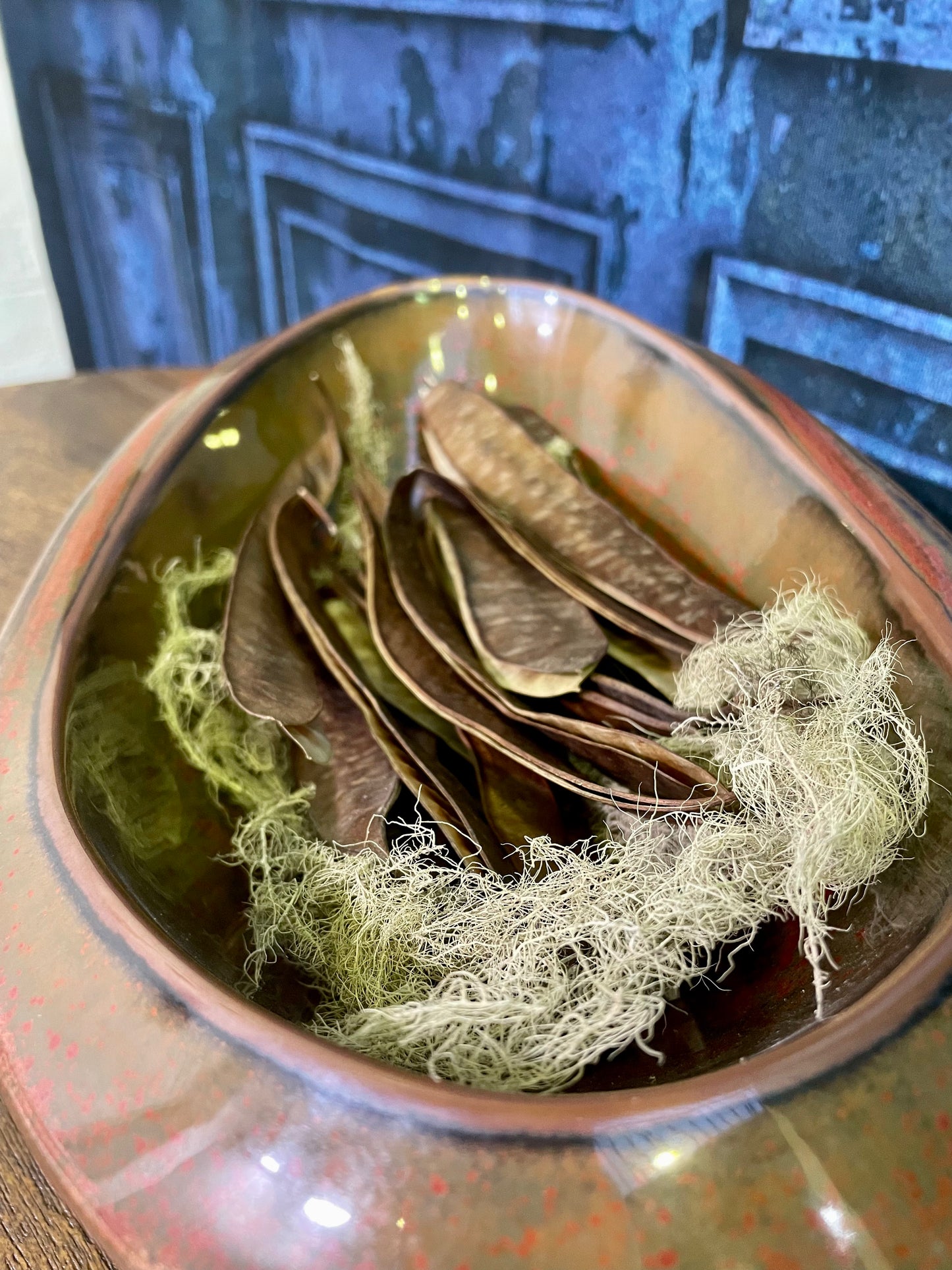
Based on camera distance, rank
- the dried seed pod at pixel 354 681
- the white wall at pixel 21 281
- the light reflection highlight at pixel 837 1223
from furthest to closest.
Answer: the white wall at pixel 21 281 < the dried seed pod at pixel 354 681 < the light reflection highlight at pixel 837 1223

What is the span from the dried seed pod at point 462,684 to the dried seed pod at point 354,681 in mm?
18

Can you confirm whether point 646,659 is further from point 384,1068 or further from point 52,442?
point 52,442

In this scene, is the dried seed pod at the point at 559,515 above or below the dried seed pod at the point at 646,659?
above

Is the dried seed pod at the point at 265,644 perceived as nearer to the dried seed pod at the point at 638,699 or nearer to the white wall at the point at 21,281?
the dried seed pod at the point at 638,699

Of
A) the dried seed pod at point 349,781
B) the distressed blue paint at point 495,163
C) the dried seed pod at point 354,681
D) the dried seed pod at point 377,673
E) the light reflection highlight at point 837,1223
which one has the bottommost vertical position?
the dried seed pod at point 349,781

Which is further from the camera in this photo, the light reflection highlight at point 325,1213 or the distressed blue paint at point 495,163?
the distressed blue paint at point 495,163

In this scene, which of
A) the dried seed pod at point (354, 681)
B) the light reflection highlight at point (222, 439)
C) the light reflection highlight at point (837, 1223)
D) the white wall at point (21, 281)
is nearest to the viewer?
the light reflection highlight at point (837, 1223)

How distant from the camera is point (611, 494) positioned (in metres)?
0.46

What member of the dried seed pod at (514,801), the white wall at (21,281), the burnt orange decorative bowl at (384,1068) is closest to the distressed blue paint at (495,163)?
the white wall at (21,281)

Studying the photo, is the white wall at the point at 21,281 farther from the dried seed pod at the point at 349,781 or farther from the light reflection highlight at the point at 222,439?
the dried seed pod at the point at 349,781

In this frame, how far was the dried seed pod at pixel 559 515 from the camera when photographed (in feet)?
1.22

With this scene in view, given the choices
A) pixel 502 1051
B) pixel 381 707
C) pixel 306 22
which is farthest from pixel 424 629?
pixel 306 22

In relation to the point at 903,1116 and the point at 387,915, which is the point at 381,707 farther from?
the point at 903,1116

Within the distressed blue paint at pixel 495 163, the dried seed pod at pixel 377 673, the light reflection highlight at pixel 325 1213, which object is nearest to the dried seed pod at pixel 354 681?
the dried seed pod at pixel 377 673
